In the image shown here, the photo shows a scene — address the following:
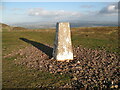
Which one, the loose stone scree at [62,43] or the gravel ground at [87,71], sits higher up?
the loose stone scree at [62,43]

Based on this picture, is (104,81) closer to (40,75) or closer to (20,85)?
(40,75)

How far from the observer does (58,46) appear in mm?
11492

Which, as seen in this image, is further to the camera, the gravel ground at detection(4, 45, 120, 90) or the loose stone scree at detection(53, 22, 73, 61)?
the loose stone scree at detection(53, 22, 73, 61)

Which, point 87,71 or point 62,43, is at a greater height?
point 62,43

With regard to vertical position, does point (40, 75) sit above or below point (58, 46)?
below

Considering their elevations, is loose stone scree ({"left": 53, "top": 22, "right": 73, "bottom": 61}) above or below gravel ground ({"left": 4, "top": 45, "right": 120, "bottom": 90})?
above

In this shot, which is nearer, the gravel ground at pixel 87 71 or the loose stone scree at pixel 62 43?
the gravel ground at pixel 87 71

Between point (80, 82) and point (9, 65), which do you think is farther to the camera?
point (9, 65)

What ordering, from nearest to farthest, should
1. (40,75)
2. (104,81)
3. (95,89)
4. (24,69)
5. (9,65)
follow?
(95,89)
(104,81)
(40,75)
(24,69)
(9,65)

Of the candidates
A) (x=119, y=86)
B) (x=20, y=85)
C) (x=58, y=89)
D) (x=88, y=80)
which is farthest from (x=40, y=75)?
(x=119, y=86)

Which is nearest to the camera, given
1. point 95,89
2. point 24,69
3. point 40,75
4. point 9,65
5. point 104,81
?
point 95,89

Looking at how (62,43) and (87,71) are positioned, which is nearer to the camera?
(87,71)

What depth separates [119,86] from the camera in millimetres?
6961

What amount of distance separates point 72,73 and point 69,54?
3.03 meters
